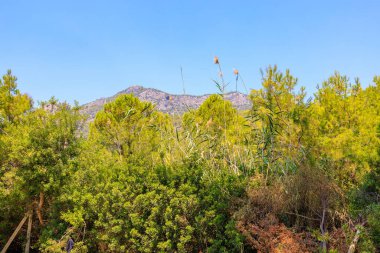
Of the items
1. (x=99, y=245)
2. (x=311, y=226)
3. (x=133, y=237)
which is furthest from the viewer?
(x=99, y=245)

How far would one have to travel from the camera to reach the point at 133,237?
21.5 ft

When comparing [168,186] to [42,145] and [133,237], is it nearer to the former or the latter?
[133,237]

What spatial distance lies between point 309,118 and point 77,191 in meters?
6.54

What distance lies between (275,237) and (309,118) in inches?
168

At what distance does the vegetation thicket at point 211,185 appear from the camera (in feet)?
19.1

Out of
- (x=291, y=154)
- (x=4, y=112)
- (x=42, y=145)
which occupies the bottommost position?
(x=291, y=154)

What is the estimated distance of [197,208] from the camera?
22.1ft

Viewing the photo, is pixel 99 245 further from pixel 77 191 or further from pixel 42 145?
pixel 42 145

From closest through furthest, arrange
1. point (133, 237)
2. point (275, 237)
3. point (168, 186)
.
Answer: point (275, 237)
point (133, 237)
point (168, 186)

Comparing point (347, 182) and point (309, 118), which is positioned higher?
→ point (309, 118)

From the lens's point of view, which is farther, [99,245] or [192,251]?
[99,245]

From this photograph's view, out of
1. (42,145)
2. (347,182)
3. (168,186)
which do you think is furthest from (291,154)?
(42,145)

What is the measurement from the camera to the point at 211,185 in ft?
22.6

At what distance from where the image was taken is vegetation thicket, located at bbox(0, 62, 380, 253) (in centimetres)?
583
